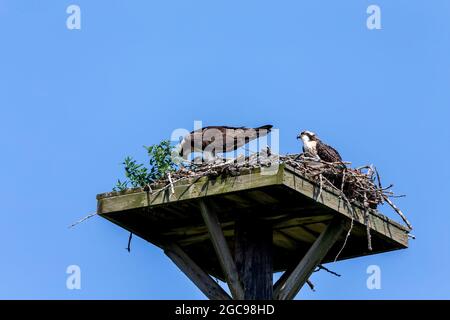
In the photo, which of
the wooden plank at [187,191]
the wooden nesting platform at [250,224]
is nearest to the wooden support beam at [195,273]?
the wooden nesting platform at [250,224]

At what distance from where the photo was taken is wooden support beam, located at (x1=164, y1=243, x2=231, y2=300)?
10926 mm

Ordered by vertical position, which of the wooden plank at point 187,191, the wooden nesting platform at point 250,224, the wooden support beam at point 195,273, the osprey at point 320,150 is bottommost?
the wooden support beam at point 195,273

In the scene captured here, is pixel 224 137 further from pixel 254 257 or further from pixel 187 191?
pixel 254 257

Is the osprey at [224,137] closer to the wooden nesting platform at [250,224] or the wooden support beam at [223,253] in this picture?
the wooden nesting platform at [250,224]

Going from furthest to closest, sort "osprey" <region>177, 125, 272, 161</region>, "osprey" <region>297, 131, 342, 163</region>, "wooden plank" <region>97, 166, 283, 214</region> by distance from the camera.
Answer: "osprey" <region>297, 131, 342, 163</region>
"osprey" <region>177, 125, 272, 161</region>
"wooden plank" <region>97, 166, 283, 214</region>

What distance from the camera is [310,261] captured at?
1078cm

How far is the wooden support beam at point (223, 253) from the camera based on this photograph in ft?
35.1

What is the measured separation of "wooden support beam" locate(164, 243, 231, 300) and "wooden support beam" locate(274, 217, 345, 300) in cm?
53

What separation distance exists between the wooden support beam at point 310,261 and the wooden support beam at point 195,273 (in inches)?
20.9

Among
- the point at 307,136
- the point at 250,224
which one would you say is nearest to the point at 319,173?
the point at 250,224

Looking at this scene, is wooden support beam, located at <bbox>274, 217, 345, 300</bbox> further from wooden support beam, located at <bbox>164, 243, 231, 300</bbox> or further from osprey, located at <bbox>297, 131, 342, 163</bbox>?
osprey, located at <bbox>297, 131, 342, 163</bbox>

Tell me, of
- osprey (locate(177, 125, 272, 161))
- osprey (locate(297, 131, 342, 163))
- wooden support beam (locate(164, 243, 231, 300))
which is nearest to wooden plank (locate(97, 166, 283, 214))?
wooden support beam (locate(164, 243, 231, 300))

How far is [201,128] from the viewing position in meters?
12.4

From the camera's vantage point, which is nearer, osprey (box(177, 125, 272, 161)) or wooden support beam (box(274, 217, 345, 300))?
wooden support beam (box(274, 217, 345, 300))
